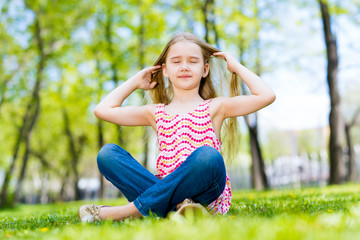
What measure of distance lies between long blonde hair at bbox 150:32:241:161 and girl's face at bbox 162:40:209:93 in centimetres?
10

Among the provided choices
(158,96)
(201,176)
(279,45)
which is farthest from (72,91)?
(201,176)

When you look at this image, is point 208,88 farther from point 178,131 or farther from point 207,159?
point 207,159

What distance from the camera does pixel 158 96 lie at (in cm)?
429

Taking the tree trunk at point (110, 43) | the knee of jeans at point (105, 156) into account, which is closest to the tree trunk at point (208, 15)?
the tree trunk at point (110, 43)

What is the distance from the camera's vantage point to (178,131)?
11.5 ft

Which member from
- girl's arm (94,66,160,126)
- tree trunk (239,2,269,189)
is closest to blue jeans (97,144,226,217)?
girl's arm (94,66,160,126)

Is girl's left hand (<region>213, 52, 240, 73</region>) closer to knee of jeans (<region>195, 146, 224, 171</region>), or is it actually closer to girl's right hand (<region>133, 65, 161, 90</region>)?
girl's right hand (<region>133, 65, 161, 90</region>)

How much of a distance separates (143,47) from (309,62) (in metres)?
8.04

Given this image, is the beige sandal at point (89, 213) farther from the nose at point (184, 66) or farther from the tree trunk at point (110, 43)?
the tree trunk at point (110, 43)

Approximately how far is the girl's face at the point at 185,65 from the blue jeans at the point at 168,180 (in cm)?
97

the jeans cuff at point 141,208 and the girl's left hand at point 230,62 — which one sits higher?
the girl's left hand at point 230,62

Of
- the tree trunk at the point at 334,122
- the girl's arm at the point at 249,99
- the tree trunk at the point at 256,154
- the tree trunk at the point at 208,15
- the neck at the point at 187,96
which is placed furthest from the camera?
the tree trunk at the point at 256,154

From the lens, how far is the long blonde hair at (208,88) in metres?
3.94

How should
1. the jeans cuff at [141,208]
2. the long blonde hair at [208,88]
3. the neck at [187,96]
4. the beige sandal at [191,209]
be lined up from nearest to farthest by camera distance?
the beige sandal at [191,209] → the jeans cuff at [141,208] → the neck at [187,96] → the long blonde hair at [208,88]
